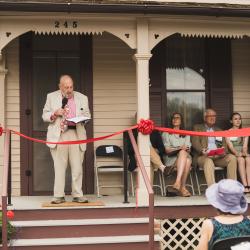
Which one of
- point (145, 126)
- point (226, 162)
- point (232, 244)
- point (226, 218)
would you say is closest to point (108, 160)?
point (145, 126)

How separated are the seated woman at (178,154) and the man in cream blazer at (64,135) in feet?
5.50

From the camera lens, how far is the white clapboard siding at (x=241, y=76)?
10.4 metres

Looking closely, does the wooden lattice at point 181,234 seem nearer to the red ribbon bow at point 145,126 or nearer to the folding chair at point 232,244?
the red ribbon bow at point 145,126

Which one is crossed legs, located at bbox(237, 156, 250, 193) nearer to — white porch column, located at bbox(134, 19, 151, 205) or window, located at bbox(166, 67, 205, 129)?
window, located at bbox(166, 67, 205, 129)

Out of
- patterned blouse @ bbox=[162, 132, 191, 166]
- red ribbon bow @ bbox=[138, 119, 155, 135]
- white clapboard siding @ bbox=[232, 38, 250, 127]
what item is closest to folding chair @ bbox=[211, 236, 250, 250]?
red ribbon bow @ bbox=[138, 119, 155, 135]

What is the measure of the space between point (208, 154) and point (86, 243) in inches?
111

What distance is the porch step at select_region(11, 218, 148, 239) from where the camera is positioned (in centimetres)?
744

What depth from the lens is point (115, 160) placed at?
32.5ft

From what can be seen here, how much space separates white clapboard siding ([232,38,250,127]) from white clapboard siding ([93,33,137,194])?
192 cm

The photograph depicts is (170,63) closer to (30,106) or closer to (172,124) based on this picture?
(172,124)

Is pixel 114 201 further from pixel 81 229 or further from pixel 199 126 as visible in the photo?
pixel 199 126

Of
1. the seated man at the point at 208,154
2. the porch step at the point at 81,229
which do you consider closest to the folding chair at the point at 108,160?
the seated man at the point at 208,154

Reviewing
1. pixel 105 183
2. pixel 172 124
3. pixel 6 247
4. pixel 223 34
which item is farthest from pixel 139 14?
pixel 6 247

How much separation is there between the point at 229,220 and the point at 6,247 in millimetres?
3405
